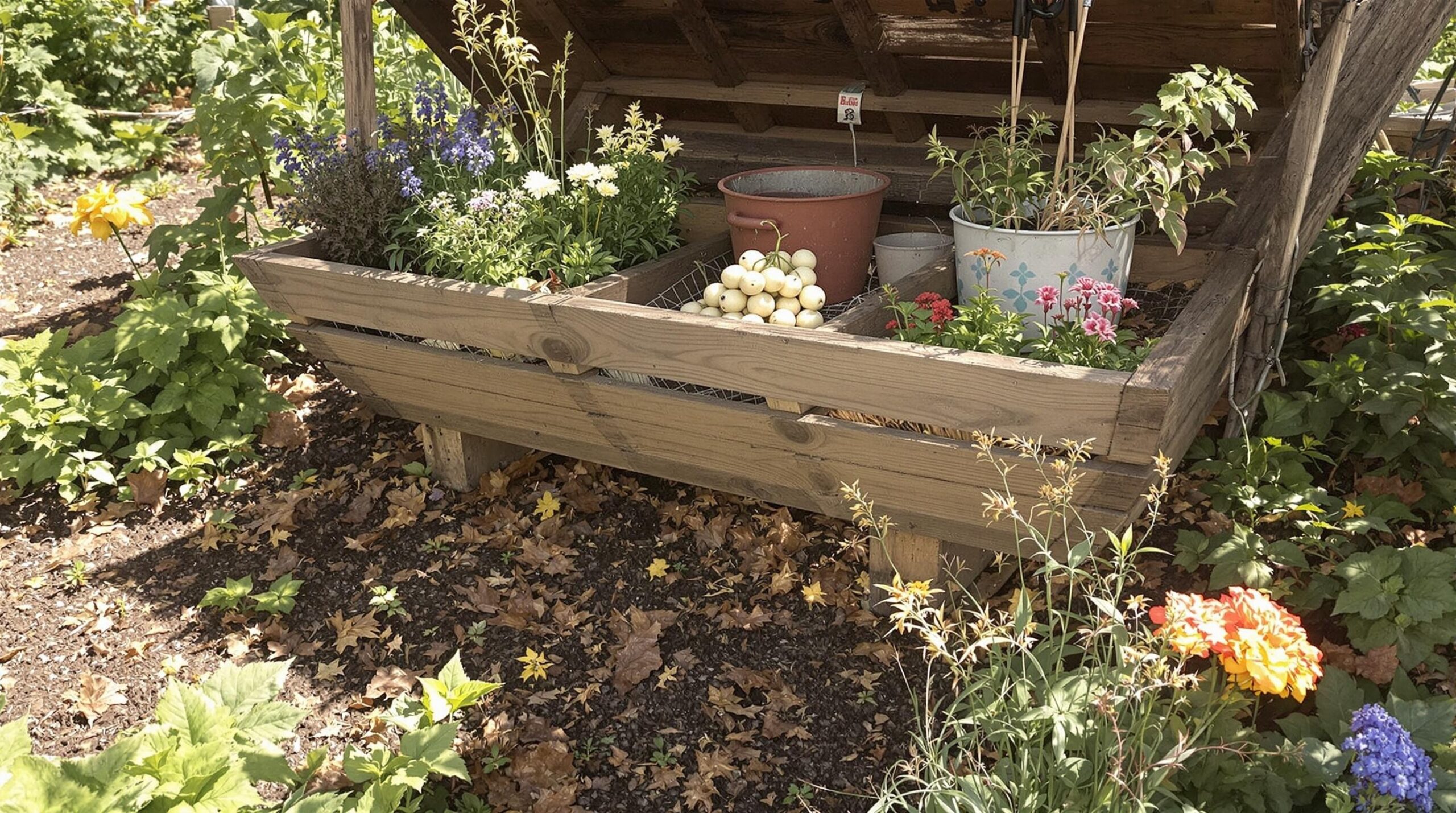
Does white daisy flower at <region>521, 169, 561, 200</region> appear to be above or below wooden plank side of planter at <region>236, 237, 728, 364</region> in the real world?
above

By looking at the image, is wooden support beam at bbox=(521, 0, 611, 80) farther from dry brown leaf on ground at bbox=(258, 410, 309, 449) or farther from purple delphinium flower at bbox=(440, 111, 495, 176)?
dry brown leaf on ground at bbox=(258, 410, 309, 449)

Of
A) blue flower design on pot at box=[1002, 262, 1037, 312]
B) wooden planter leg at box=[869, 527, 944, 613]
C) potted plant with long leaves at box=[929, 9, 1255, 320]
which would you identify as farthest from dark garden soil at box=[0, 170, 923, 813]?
potted plant with long leaves at box=[929, 9, 1255, 320]

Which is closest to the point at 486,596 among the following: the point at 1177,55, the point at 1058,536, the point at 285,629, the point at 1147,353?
the point at 285,629

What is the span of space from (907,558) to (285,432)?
2.41 metres

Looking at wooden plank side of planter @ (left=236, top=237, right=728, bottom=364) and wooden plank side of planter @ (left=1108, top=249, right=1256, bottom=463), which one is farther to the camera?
wooden plank side of planter @ (left=236, top=237, right=728, bottom=364)

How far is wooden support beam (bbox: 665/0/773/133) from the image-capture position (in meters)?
3.61

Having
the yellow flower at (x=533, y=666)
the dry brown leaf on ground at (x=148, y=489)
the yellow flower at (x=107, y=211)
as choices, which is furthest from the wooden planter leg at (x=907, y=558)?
the yellow flower at (x=107, y=211)

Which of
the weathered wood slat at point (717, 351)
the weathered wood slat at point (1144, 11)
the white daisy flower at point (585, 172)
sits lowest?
the weathered wood slat at point (717, 351)

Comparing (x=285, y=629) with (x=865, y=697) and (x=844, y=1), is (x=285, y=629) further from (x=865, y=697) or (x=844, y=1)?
(x=844, y=1)

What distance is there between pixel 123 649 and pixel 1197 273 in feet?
10.3

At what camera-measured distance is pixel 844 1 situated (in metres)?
3.27

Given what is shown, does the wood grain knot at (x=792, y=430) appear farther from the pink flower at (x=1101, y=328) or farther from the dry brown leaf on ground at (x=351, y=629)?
the dry brown leaf on ground at (x=351, y=629)

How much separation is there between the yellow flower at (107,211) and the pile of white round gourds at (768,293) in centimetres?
225

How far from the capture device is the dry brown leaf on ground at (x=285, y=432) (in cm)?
409
